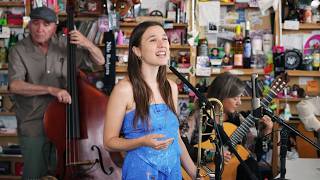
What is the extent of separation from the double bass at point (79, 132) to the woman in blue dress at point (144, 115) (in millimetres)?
921

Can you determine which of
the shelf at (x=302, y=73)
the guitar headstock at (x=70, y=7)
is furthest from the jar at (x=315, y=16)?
the guitar headstock at (x=70, y=7)

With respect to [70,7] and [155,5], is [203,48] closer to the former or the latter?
[155,5]

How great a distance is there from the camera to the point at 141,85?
1837 mm

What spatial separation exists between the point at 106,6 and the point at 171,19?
606 millimetres

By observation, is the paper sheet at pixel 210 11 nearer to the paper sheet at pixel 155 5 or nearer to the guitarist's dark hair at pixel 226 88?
the paper sheet at pixel 155 5

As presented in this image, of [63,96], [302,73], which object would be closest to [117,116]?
[63,96]

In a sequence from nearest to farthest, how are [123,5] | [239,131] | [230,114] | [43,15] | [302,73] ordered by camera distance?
[43,15], [239,131], [230,114], [123,5], [302,73]

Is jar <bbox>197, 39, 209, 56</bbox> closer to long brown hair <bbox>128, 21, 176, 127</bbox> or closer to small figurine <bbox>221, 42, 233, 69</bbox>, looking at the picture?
small figurine <bbox>221, 42, 233, 69</bbox>

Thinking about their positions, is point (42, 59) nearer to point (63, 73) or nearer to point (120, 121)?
point (63, 73)

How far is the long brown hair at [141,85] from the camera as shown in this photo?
1.80 m

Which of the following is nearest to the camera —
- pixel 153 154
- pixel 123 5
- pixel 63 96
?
pixel 153 154

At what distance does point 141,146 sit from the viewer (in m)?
1.72

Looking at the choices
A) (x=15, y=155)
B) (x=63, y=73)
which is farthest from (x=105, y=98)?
(x=15, y=155)

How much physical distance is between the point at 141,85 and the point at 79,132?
106 cm
